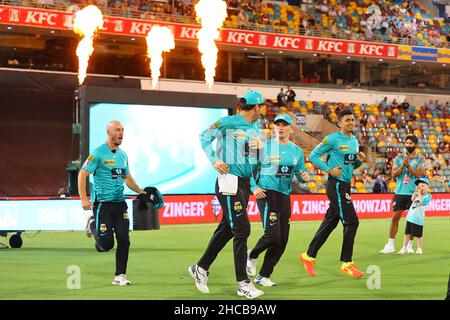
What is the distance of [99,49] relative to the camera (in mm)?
38625

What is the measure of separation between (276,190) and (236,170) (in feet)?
4.51

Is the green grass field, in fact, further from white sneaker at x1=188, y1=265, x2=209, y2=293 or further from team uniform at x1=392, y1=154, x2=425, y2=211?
team uniform at x1=392, y1=154, x2=425, y2=211

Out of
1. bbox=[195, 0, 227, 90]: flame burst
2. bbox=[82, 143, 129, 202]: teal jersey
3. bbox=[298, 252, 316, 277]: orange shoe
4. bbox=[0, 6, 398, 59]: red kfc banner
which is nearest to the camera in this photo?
bbox=[82, 143, 129, 202]: teal jersey

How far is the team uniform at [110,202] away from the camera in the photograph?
1057 cm

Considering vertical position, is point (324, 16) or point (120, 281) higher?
point (324, 16)

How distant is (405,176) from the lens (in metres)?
16.2

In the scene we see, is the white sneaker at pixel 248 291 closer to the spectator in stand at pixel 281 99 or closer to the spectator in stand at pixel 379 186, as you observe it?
the spectator in stand at pixel 379 186

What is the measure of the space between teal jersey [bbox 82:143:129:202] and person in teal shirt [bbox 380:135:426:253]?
21.6 ft

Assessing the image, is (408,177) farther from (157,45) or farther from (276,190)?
(157,45)

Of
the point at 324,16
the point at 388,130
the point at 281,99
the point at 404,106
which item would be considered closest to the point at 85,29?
the point at 281,99

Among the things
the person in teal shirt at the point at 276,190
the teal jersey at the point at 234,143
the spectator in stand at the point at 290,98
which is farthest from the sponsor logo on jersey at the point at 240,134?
the spectator in stand at the point at 290,98

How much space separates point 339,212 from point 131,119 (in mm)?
13893

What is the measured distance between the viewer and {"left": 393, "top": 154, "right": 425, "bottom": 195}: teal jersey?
15.8 metres

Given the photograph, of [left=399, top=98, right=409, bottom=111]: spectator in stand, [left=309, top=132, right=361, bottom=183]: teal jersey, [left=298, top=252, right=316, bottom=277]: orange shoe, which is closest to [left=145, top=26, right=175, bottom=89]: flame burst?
[left=399, top=98, right=409, bottom=111]: spectator in stand
